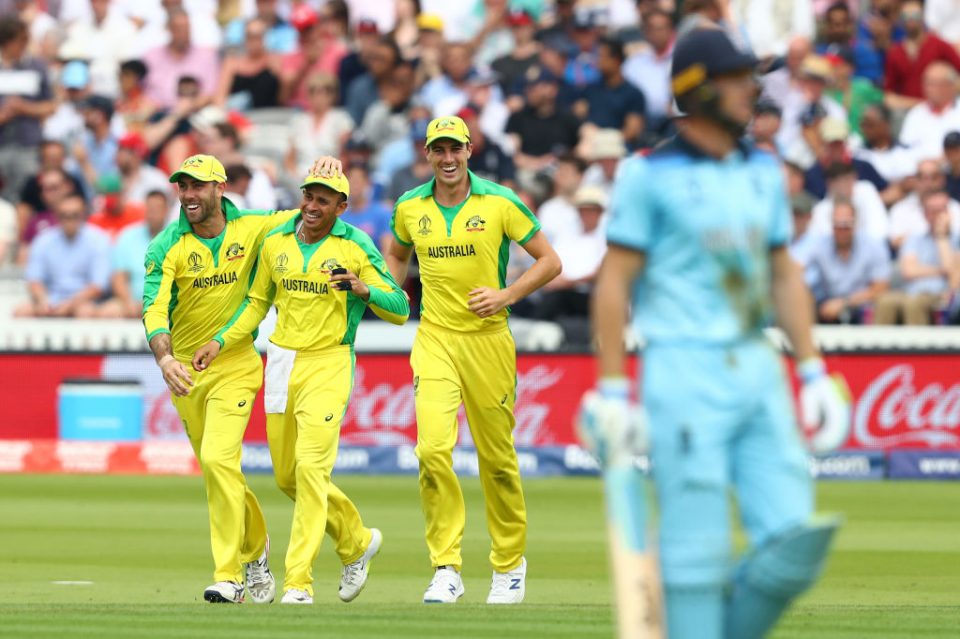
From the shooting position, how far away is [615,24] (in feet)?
72.9

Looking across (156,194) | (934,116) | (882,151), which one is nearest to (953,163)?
(934,116)

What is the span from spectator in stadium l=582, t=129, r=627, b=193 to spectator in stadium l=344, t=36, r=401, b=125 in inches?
116

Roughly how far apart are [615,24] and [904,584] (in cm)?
1252

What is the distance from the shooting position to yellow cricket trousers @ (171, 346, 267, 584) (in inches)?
380

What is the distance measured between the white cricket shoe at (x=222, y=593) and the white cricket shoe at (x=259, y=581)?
55 centimetres

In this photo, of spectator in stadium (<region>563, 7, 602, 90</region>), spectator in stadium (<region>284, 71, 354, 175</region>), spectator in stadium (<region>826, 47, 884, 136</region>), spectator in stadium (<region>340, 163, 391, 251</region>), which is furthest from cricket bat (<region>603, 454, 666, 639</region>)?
spectator in stadium (<region>826, 47, 884, 136</region>)

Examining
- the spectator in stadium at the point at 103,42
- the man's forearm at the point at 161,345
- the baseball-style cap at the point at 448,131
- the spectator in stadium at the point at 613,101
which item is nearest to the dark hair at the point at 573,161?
the spectator in stadium at the point at 613,101

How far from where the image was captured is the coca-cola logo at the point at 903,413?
17333 millimetres

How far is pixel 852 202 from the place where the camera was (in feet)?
61.1

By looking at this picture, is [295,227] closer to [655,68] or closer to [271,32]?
[655,68]

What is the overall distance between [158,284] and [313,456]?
4.17 feet

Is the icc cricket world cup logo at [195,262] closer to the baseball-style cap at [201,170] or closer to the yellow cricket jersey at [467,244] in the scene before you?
the baseball-style cap at [201,170]

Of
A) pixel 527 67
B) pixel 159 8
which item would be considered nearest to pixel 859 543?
pixel 527 67

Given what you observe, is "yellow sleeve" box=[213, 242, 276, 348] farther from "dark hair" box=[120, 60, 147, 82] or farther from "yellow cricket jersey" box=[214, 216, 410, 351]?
→ "dark hair" box=[120, 60, 147, 82]
